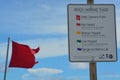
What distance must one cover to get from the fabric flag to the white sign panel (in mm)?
14684

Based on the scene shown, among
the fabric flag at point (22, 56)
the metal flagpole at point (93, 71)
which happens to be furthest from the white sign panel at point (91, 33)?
the fabric flag at point (22, 56)

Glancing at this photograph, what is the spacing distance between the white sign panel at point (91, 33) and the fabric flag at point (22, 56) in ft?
48.2

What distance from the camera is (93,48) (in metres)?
10.4

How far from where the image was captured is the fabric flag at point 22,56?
26.0m

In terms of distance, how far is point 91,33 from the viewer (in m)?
10.4

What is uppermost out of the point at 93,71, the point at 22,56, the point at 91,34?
the point at 91,34

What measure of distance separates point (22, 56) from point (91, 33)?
15.7 meters

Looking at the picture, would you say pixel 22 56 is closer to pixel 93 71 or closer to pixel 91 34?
pixel 93 71

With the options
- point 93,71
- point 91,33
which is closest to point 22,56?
point 93,71

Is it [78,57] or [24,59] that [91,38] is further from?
[24,59]

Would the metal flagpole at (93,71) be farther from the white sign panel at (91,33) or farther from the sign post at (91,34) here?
the white sign panel at (91,33)

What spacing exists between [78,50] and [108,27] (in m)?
0.86

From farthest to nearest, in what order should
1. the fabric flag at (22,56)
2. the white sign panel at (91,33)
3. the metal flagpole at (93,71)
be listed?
the fabric flag at (22,56), the metal flagpole at (93,71), the white sign panel at (91,33)

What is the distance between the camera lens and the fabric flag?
2598cm
